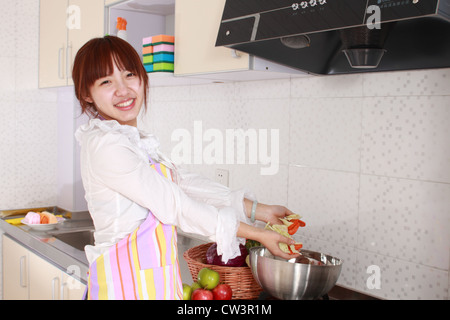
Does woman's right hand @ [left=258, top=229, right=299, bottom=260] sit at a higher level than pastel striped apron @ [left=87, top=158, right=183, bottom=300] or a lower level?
higher

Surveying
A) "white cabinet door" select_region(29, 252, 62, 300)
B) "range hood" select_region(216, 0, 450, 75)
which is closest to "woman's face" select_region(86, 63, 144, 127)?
"range hood" select_region(216, 0, 450, 75)

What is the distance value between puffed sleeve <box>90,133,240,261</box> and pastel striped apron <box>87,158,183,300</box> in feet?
0.28

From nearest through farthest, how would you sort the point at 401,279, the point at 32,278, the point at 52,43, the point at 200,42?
the point at 401,279, the point at 200,42, the point at 32,278, the point at 52,43

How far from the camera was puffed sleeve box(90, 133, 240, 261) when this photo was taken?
46.0 inches

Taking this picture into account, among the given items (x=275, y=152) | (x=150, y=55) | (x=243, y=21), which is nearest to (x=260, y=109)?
(x=275, y=152)

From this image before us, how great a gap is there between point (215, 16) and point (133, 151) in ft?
1.83

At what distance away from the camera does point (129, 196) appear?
119cm

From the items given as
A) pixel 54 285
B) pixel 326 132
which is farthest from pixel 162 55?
pixel 54 285

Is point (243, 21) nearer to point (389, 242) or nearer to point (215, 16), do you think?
point (215, 16)

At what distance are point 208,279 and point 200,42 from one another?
74 cm

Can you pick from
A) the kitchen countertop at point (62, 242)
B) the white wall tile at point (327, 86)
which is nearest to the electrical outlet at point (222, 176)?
the kitchen countertop at point (62, 242)

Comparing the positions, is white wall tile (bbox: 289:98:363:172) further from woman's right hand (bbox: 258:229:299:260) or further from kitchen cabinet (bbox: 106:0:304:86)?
woman's right hand (bbox: 258:229:299:260)

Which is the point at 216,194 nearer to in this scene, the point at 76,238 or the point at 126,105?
the point at 126,105

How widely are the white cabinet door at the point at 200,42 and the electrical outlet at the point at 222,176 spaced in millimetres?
501
